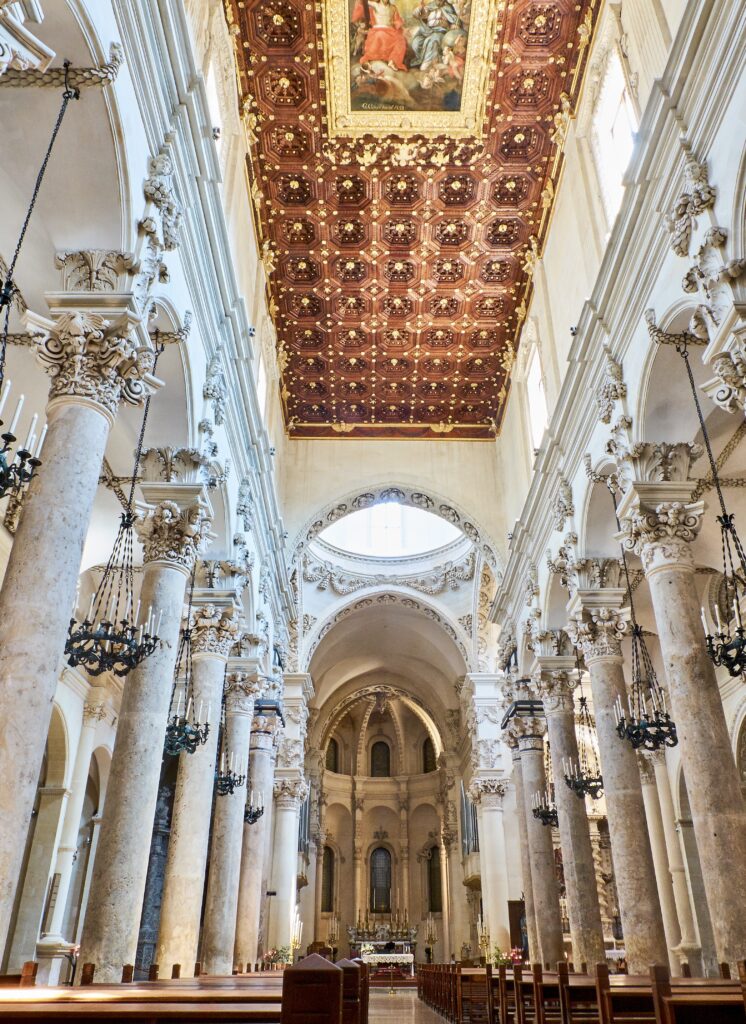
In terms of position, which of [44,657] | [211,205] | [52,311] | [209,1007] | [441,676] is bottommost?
[209,1007]

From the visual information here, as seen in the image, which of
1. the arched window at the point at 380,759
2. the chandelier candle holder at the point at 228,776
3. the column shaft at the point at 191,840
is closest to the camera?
the column shaft at the point at 191,840

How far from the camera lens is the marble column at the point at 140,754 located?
722cm

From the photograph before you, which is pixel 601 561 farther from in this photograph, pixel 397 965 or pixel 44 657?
pixel 397 965

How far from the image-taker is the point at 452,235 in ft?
50.5

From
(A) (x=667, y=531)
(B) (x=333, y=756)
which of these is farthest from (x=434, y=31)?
(B) (x=333, y=756)

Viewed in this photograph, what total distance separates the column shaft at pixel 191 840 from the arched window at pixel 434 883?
26.8m

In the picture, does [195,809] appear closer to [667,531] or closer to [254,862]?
[254,862]

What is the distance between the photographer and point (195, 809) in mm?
10625

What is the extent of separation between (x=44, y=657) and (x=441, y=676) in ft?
87.3

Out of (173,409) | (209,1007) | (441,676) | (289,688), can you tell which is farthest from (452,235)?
(441,676)

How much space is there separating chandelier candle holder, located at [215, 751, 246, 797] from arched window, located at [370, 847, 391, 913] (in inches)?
987

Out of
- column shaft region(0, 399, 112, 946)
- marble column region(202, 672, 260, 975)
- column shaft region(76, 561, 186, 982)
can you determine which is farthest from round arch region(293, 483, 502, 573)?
column shaft region(0, 399, 112, 946)

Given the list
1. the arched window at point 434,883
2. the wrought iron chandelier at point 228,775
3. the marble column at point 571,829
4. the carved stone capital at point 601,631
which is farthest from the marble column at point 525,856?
the arched window at point 434,883

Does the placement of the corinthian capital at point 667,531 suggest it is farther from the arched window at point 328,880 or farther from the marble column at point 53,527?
the arched window at point 328,880
